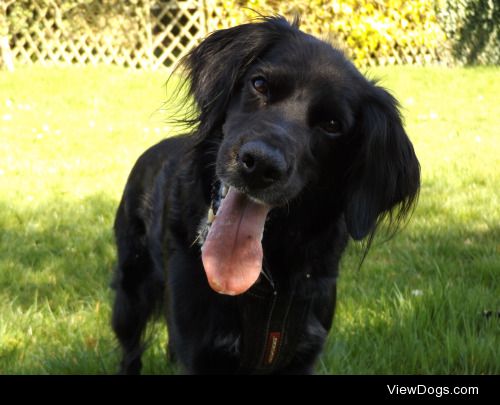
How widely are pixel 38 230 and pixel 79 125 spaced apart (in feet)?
12.8

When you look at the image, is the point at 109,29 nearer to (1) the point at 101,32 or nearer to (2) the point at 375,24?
(1) the point at 101,32

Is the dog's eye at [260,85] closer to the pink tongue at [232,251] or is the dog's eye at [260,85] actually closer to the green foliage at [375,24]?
the pink tongue at [232,251]

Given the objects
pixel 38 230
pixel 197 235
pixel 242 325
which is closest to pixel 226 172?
pixel 197 235

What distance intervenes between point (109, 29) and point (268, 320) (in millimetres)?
11821

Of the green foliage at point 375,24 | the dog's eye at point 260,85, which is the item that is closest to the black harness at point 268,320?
the dog's eye at point 260,85

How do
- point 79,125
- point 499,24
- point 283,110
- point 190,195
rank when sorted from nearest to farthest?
point 283,110
point 190,195
point 499,24
point 79,125

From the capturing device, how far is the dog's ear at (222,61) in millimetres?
2742

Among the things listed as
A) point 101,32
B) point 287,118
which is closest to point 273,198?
point 287,118

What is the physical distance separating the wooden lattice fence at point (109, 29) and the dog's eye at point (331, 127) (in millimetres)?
10442

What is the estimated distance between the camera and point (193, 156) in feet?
9.09

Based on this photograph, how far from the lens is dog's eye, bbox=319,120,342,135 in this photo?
262cm

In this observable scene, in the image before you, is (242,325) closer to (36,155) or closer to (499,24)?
(499,24)

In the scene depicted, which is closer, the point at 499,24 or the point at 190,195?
the point at 190,195

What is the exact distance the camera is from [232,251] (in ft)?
7.84
